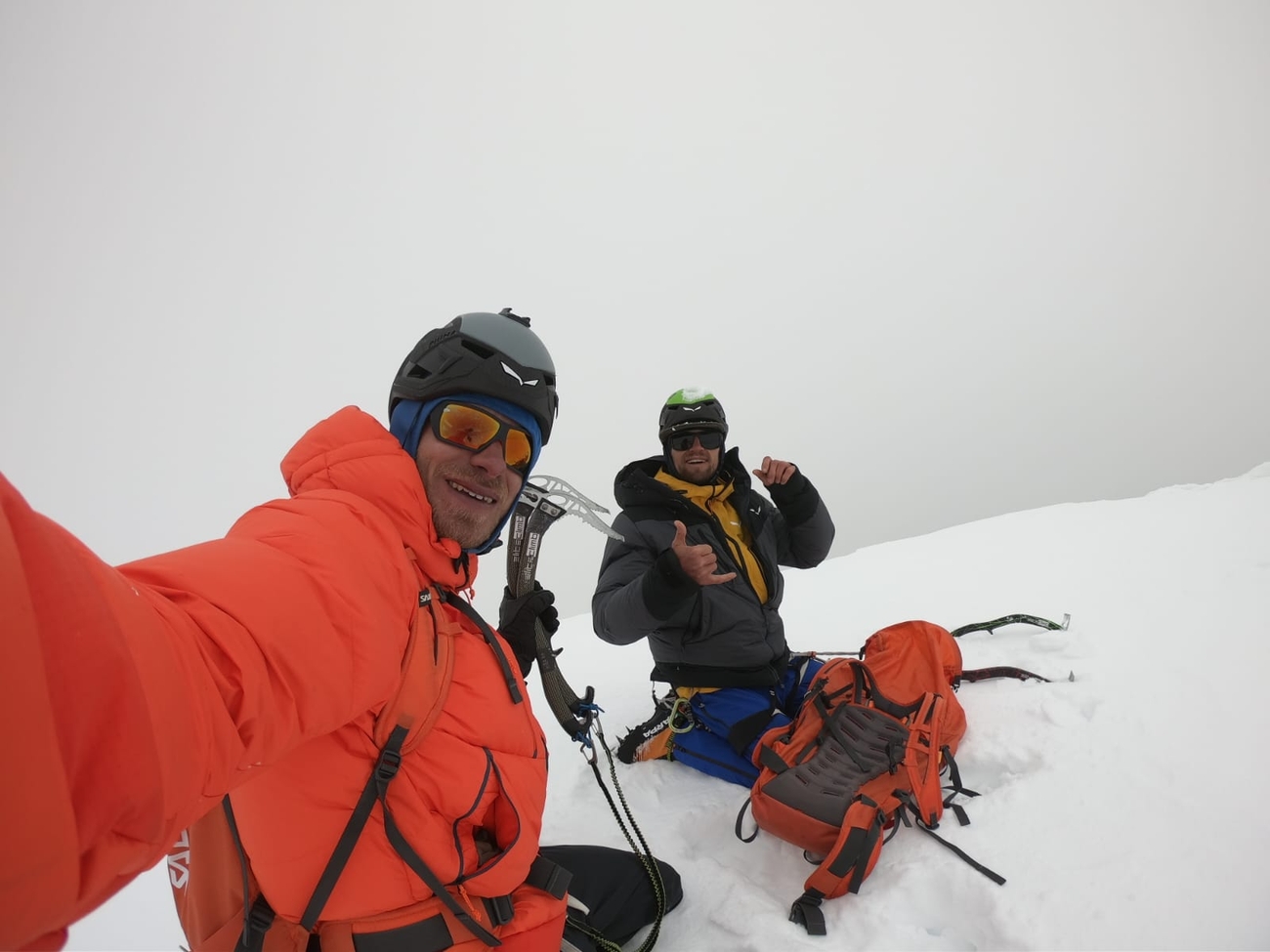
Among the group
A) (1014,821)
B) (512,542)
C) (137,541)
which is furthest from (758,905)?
(137,541)

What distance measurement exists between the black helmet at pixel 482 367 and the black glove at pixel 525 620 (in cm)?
86

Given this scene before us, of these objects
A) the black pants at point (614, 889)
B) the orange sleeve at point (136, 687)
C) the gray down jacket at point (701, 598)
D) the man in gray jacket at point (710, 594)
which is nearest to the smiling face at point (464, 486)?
the orange sleeve at point (136, 687)

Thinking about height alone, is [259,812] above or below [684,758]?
above

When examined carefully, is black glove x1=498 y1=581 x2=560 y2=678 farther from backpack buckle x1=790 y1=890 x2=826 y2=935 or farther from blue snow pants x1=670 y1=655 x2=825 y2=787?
backpack buckle x1=790 y1=890 x2=826 y2=935

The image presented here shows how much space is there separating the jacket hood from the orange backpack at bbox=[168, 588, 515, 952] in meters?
0.17

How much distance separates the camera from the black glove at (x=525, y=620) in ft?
9.25

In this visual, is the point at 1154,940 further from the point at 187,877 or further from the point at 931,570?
the point at 931,570

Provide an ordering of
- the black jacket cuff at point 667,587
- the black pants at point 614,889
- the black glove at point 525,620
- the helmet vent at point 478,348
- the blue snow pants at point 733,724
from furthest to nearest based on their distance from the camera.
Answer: the blue snow pants at point 733,724 < the black jacket cuff at point 667,587 < the black glove at point 525,620 < the black pants at point 614,889 < the helmet vent at point 478,348

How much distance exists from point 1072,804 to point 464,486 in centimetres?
271

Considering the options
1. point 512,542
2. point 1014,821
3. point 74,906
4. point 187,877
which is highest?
point 74,906

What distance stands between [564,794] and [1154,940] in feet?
9.31

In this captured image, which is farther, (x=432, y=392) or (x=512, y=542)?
(x=512, y=542)

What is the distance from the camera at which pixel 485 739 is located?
1856 mm

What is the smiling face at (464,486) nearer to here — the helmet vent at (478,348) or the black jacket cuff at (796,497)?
the helmet vent at (478,348)
